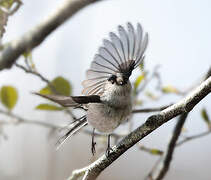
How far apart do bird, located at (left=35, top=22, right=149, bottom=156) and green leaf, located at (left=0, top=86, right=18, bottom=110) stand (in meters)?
0.21

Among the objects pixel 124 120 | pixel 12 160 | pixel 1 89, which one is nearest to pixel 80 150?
pixel 12 160

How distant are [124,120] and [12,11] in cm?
13

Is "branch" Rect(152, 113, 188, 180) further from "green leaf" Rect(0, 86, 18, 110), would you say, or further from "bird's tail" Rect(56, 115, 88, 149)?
"green leaf" Rect(0, 86, 18, 110)

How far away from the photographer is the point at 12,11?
306 millimetres

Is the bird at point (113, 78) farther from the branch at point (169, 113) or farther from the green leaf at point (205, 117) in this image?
the green leaf at point (205, 117)

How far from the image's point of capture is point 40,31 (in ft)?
0.97

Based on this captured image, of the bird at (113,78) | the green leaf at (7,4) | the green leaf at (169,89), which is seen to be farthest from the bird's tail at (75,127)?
the green leaf at (169,89)

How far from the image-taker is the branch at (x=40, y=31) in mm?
279

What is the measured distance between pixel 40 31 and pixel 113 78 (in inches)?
2.7

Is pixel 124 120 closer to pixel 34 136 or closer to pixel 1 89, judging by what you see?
pixel 1 89

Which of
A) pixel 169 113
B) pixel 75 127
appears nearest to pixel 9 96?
pixel 75 127

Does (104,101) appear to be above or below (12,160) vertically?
below

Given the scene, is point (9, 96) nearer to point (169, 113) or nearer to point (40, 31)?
point (40, 31)

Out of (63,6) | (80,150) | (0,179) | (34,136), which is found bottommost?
(63,6)
